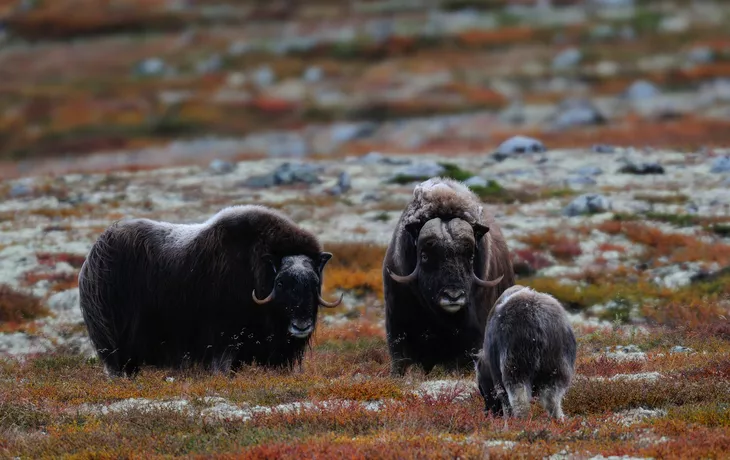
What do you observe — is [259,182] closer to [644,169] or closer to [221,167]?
[221,167]

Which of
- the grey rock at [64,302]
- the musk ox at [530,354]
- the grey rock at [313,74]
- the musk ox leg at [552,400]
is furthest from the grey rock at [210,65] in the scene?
the musk ox leg at [552,400]

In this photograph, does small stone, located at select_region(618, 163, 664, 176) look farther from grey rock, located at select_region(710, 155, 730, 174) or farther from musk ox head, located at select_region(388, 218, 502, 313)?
musk ox head, located at select_region(388, 218, 502, 313)

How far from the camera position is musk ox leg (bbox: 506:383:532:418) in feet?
30.4

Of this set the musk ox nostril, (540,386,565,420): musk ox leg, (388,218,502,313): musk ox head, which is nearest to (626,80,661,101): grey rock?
(388,218,502,313): musk ox head

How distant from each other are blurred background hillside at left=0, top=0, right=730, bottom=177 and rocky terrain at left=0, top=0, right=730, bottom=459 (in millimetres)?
214

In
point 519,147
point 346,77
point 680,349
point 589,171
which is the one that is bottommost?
point 680,349

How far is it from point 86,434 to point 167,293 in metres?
4.24

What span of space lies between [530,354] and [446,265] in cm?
221

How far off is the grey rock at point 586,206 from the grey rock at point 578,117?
77.2 feet

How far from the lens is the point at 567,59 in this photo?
210ft

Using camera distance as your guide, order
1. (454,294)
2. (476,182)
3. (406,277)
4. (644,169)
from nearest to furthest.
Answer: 1. (454,294)
2. (406,277)
3. (476,182)
4. (644,169)

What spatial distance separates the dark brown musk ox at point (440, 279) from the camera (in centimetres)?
1148

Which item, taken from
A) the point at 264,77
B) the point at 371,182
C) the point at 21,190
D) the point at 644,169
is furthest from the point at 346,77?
the point at 644,169

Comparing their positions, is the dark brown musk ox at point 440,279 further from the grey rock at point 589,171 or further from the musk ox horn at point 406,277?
the grey rock at point 589,171
